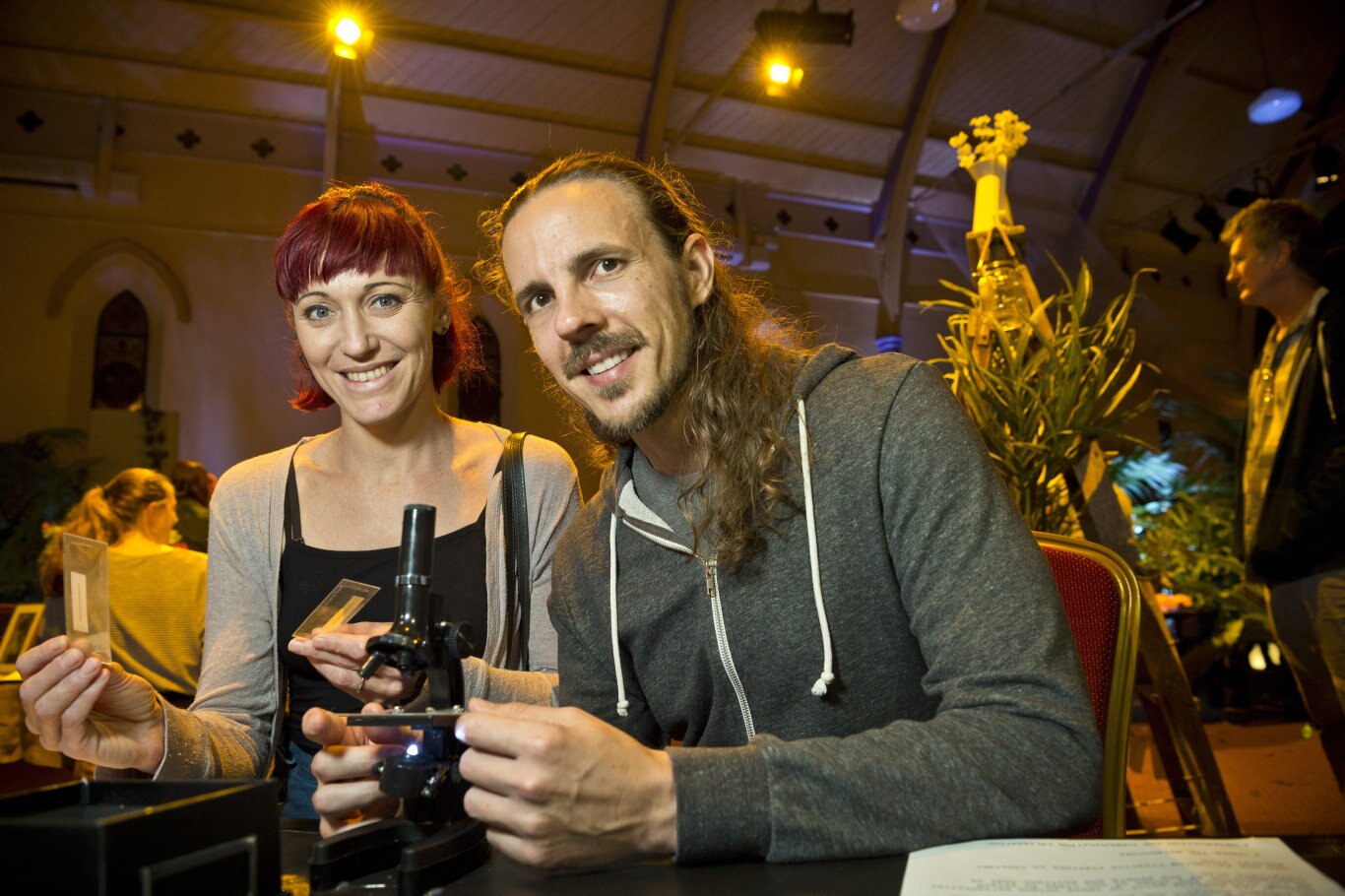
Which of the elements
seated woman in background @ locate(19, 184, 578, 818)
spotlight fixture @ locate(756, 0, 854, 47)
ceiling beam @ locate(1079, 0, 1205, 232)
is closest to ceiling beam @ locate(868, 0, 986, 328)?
spotlight fixture @ locate(756, 0, 854, 47)

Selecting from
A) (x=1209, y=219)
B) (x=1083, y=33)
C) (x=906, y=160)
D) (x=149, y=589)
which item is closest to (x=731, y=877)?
(x=149, y=589)

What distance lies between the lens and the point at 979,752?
986 millimetres

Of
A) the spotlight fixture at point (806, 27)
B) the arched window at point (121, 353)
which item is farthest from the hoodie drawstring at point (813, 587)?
the arched window at point (121, 353)

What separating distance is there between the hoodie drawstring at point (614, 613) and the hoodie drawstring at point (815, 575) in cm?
33

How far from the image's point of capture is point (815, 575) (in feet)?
4.41

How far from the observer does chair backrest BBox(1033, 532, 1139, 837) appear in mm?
1407

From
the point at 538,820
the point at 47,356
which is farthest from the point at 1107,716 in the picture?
the point at 47,356

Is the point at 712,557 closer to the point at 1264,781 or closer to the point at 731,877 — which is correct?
the point at 731,877

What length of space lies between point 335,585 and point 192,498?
6735 mm

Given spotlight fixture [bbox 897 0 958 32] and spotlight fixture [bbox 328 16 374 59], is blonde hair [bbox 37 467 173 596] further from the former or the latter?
spotlight fixture [bbox 897 0 958 32]

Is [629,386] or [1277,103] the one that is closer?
[629,386]

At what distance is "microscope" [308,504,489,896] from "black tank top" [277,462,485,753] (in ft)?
3.15

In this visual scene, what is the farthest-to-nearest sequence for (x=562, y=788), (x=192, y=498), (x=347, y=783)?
(x=192, y=498)
(x=347, y=783)
(x=562, y=788)

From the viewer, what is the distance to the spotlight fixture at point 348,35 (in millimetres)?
9359
